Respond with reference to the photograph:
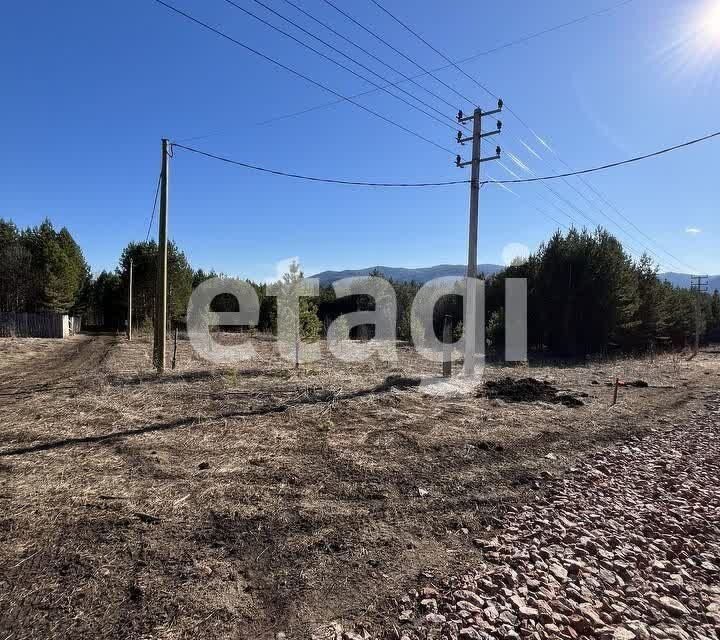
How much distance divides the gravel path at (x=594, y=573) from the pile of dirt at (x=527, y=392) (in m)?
4.16

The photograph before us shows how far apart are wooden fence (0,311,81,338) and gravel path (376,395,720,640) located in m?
26.8

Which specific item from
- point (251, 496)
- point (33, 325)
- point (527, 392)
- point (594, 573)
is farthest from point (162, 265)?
point (33, 325)

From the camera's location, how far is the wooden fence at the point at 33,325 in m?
21.7

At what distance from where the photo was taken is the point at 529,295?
22.5 m

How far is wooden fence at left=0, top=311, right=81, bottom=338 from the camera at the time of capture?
71.1ft

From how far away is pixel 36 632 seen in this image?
1.88 m

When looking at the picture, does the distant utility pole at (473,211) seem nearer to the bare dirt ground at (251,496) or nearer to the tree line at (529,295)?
the bare dirt ground at (251,496)

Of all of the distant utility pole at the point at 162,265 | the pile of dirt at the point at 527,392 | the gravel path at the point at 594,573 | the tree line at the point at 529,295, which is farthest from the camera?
the tree line at the point at 529,295

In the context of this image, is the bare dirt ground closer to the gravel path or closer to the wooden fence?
the gravel path

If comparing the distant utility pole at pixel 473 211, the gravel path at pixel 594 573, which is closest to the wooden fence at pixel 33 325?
the distant utility pole at pixel 473 211

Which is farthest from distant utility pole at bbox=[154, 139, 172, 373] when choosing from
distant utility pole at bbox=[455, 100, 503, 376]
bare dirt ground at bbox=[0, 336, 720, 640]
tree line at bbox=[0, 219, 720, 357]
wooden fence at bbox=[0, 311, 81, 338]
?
wooden fence at bbox=[0, 311, 81, 338]

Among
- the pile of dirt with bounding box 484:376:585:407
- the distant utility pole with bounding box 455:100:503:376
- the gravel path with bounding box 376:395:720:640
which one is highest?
the distant utility pole with bounding box 455:100:503:376

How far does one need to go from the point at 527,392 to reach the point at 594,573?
6.86m

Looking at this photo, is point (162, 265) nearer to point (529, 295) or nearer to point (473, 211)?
point (473, 211)
